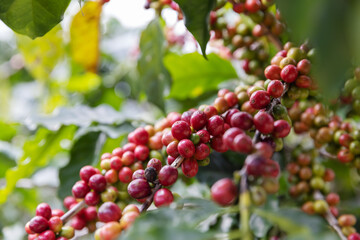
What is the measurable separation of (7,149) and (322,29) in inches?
47.9

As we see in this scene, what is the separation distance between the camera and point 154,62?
1.02 metres

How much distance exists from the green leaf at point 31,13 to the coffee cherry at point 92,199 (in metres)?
0.31

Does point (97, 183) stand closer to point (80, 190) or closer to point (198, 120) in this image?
point (80, 190)

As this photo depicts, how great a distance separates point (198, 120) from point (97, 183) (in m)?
0.21

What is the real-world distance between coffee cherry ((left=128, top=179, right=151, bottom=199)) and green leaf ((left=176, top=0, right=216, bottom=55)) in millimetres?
275

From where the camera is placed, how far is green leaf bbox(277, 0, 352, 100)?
30 cm

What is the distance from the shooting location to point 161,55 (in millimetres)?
1005

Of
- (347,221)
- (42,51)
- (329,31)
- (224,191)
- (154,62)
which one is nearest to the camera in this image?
(329,31)

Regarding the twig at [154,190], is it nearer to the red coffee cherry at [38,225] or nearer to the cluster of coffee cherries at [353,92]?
the red coffee cherry at [38,225]

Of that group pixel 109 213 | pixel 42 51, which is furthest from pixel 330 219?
pixel 42 51

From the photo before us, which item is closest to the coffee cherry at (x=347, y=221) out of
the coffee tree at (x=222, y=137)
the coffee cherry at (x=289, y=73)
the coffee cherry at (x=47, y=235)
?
the coffee tree at (x=222, y=137)

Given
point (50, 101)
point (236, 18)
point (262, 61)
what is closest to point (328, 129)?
point (262, 61)

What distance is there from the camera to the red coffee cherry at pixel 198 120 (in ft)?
1.83

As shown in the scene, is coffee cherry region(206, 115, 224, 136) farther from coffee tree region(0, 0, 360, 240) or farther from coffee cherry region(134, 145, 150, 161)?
coffee cherry region(134, 145, 150, 161)
